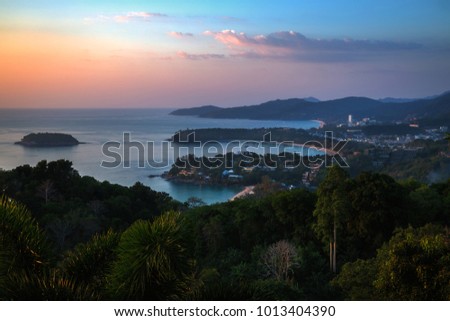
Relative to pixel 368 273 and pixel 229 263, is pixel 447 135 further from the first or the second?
pixel 229 263

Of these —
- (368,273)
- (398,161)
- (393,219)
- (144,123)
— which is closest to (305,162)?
(398,161)

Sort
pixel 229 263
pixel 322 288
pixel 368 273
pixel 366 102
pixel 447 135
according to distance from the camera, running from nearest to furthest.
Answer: pixel 447 135
pixel 368 273
pixel 322 288
pixel 229 263
pixel 366 102

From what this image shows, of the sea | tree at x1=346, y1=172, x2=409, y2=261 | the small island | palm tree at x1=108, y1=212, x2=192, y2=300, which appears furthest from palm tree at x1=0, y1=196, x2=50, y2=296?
the small island

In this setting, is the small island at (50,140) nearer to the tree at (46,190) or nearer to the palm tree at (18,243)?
the tree at (46,190)

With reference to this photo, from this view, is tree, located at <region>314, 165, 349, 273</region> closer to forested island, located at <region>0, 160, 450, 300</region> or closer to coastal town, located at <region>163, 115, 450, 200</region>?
forested island, located at <region>0, 160, 450, 300</region>

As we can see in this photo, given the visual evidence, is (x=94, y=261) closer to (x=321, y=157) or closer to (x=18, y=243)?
(x=18, y=243)

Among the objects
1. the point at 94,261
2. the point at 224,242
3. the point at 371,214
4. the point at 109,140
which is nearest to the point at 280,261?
the point at 371,214

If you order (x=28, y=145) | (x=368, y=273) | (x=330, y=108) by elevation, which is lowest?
(x=368, y=273)
